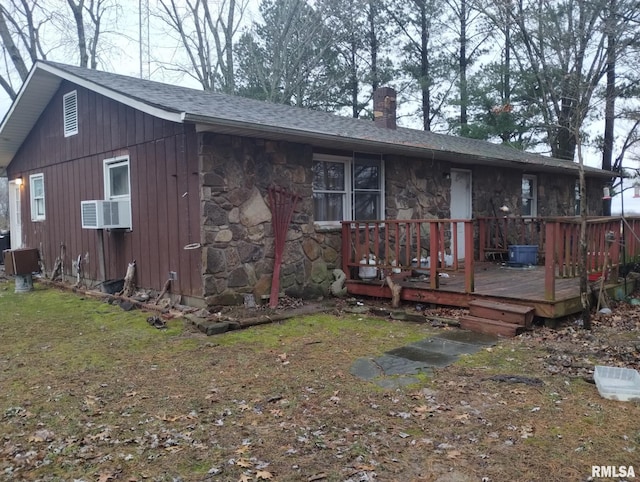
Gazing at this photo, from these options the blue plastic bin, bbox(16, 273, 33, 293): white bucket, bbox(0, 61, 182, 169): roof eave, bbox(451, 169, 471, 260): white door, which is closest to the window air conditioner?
bbox(0, 61, 182, 169): roof eave

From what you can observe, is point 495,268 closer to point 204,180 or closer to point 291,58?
point 204,180

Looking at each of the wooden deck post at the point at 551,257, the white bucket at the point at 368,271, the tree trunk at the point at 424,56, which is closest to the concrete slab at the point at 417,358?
the wooden deck post at the point at 551,257

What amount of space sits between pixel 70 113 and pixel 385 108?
629cm

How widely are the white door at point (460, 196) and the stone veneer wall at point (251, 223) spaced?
349 centimetres

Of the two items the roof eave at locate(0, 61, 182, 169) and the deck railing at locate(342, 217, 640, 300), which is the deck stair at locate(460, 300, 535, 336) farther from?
the roof eave at locate(0, 61, 182, 169)

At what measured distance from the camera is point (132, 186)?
→ 7.79m

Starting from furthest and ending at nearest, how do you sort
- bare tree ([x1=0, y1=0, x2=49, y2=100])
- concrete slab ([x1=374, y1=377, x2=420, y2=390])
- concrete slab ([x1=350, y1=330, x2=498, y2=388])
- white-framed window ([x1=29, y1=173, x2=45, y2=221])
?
bare tree ([x1=0, y1=0, x2=49, y2=100]) → white-framed window ([x1=29, y1=173, x2=45, y2=221]) → concrete slab ([x1=350, y1=330, x2=498, y2=388]) → concrete slab ([x1=374, y1=377, x2=420, y2=390])

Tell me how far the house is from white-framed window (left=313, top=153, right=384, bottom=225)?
0.07 ft

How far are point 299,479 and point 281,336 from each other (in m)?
3.03

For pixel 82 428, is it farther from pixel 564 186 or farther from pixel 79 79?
pixel 564 186

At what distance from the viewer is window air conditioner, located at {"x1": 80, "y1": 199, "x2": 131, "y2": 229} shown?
7.64 meters

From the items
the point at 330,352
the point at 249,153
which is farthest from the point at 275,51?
the point at 330,352

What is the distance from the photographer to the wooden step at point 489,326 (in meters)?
5.39

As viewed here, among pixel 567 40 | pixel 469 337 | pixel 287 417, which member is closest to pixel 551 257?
pixel 469 337
